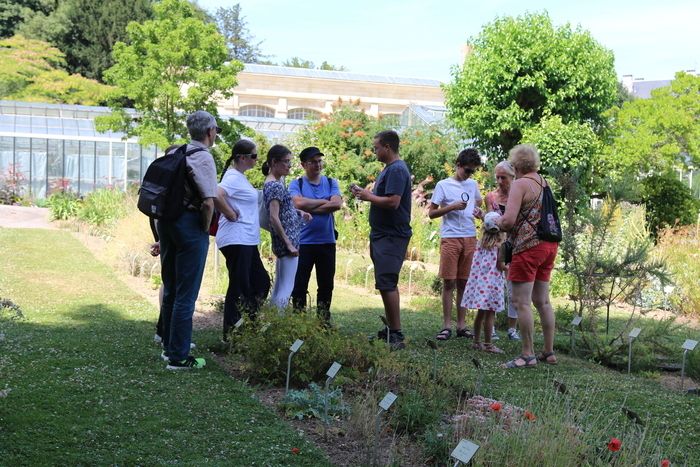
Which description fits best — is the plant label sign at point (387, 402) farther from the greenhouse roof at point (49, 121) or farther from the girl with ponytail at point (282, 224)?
the greenhouse roof at point (49, 121)

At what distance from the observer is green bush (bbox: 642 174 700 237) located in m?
16.3

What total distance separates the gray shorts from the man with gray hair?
63.2 inches

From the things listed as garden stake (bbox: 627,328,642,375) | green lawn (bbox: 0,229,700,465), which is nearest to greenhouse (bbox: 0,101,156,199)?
green lawn (bbox: 0,229,700,465)

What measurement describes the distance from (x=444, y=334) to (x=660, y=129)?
54.5ft

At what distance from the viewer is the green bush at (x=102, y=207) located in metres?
17.2

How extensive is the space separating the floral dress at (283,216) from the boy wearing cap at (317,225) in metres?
0.21

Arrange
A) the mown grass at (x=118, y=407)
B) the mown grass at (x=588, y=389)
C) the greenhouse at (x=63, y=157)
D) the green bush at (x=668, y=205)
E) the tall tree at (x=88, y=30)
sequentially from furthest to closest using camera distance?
the tall tree at (x=88, y=30) → the greenhouse at (x=63, y=157) → the green bush at (x=668, y=205) → the mown grass at (x=588, y=389) → the mown grass at (x=118, y=407)

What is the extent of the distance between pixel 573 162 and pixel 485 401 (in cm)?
1486

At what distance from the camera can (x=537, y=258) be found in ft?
20.1

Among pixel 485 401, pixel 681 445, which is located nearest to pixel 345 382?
pixel 485 401

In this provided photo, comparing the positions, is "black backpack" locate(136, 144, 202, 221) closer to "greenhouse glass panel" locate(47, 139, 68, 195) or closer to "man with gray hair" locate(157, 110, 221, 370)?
"man with gray hair" locate(157, 110, 221, 370)

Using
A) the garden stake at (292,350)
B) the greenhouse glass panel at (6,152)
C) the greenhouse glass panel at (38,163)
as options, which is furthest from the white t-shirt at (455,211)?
the greenhouse glass panel at (6,152)

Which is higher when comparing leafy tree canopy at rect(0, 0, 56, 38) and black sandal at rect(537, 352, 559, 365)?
leafy tree canopy at rect(0, 0, 56, 38)

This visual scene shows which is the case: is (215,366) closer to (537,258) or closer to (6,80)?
(537,258)
